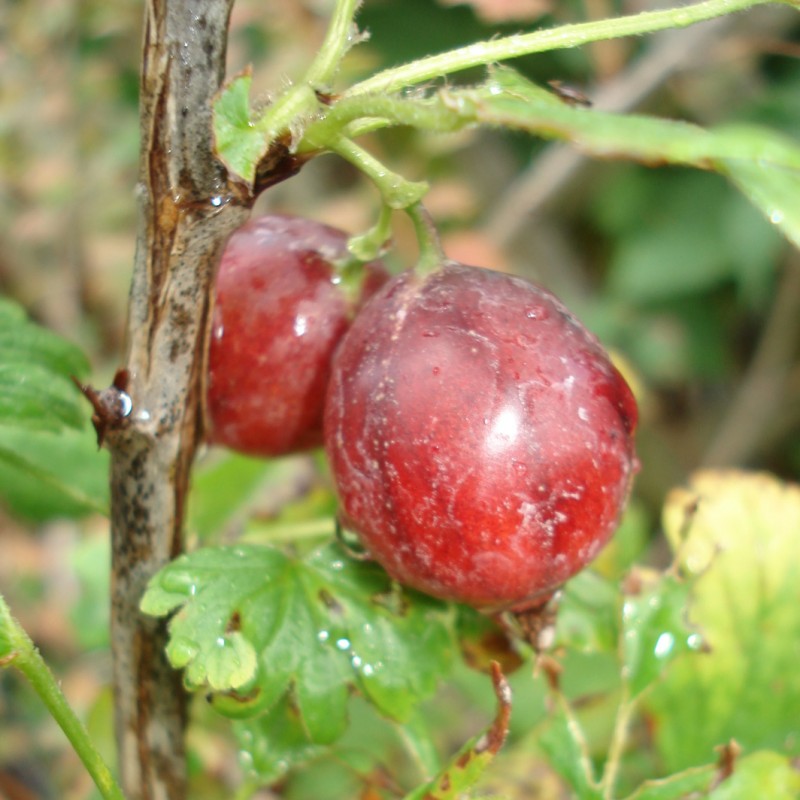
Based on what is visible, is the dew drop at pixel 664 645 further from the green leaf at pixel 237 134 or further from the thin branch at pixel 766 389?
the thin branch at pixel 766 389

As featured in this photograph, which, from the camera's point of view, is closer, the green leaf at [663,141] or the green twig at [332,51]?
the green leaf at [663,141]

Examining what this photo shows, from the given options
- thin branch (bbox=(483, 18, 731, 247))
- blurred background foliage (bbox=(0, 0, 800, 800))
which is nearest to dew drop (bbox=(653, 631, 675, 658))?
blurred background foliage (bbox=(0, 0, 800, 800))

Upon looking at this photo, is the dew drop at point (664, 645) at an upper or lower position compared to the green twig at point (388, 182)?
lower

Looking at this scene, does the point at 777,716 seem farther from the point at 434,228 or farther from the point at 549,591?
the point at 434,228

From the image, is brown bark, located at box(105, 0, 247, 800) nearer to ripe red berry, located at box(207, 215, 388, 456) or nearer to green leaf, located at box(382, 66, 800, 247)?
A: ripe red berry, located at box(207, 215, 388, 456)

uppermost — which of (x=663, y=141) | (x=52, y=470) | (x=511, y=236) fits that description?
(x=663, y=141)

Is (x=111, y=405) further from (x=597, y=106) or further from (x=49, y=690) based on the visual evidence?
(x=597, y=106)

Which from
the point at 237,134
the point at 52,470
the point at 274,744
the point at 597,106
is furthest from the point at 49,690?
the point at 597,106

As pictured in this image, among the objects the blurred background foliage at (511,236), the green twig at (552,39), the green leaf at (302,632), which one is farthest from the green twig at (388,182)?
the blurred background foliage at (511,236)
